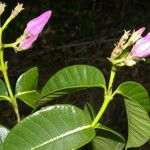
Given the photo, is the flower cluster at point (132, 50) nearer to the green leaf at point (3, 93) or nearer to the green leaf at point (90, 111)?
the green leaf at point (90, 111)

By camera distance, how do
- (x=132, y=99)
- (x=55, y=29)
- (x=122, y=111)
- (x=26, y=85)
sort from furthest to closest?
(x=55, y=29), (x=122, y=111), (x=26, y=85), (x=132, y=99)

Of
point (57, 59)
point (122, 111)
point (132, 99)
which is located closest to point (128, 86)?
point (132, 99)

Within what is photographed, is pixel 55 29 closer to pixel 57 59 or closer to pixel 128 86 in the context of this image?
pixel 57 59

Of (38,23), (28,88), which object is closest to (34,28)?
(38,23)

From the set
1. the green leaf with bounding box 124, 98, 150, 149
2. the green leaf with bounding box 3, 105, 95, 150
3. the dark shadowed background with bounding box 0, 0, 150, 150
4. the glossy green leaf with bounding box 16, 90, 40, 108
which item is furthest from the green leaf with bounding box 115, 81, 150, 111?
the dark shadowed background with bounding box 0, 0, 150, 150

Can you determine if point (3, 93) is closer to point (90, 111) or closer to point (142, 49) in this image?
point (90, 111)

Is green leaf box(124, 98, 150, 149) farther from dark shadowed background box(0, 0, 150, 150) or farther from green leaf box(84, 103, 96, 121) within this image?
dark shadowed background box(0, 0, 150, 150)
